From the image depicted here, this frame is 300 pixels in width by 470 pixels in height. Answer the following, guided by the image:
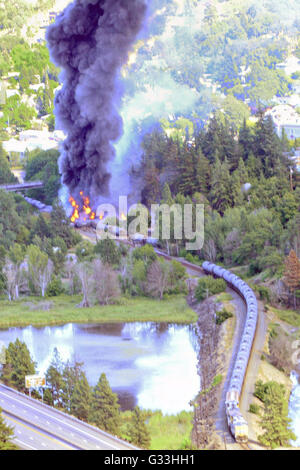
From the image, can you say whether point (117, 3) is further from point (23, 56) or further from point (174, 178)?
point (23, 56)

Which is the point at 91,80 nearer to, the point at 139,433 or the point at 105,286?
the point at 105,286

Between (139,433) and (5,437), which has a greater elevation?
(5,437)

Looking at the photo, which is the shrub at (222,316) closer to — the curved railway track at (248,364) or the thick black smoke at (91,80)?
the curved railway track at (248,364)

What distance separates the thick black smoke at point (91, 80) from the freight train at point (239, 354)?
20.2 m

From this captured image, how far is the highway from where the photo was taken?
119 ft

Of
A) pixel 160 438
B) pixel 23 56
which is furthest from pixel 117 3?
pixel 23 56

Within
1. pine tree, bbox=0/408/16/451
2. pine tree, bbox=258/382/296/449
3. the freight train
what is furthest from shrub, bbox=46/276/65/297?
pine tree, bbox=0/408/16/451

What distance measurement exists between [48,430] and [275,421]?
325 inches

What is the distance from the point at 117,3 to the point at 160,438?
44954mm

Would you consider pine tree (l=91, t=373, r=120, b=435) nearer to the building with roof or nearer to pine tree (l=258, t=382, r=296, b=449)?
pine tree (l=258, t=382, r=296, b=449)

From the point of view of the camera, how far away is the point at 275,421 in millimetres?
37125

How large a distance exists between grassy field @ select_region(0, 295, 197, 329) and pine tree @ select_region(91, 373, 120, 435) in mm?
15784

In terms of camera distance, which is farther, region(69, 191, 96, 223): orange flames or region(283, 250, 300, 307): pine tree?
region(69, 191, 96, 223): orange flames


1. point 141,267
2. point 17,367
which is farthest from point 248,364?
point 141,267
